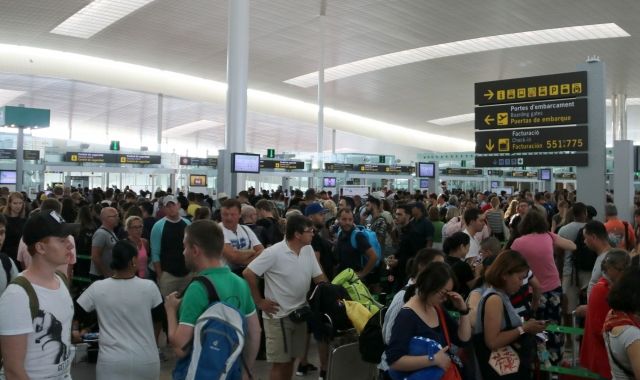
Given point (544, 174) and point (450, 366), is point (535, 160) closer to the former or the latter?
point (450, 366)

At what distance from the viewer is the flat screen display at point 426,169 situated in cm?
2234

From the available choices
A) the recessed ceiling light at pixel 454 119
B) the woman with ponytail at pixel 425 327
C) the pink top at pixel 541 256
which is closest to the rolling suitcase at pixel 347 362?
the woman with ponytail at pixel 425 327

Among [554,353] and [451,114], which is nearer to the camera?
[554,353]

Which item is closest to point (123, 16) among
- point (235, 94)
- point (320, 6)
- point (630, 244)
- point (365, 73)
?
point (320, 6)

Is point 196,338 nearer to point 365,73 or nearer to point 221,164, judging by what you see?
point 221,164

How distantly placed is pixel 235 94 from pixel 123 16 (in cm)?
954

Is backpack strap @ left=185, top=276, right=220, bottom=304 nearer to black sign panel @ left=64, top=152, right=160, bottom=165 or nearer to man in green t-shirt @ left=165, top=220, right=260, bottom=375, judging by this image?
man in green t-shirt @ left=165, top=220, right=260, bottom=375

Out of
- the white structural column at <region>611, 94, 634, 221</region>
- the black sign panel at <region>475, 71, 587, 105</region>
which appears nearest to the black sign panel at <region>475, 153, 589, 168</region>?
the white structural column at <region>611, 94, 634, 221</region>

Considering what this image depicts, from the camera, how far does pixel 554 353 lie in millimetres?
4977

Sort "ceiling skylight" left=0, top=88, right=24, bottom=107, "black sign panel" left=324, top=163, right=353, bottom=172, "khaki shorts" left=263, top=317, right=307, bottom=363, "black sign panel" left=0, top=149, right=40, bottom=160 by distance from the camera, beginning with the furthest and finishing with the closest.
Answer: "ceiling skylight" left=0, top=88, right=24, bottom=107 < "black sign panel" left=324, top=163, right=353, bottom=172 < "black sign panel" left=0, top=149, right=40, bottom=160 < "khaki shorts" left=263, top=317, right=307, bottom=363

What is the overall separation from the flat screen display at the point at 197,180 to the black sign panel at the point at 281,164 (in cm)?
353

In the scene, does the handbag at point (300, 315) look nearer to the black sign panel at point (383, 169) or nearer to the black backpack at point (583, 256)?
the black backpack at point (583, 256)

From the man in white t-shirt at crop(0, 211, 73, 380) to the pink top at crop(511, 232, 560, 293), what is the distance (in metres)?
4.09

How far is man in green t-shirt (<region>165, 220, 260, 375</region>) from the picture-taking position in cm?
266
